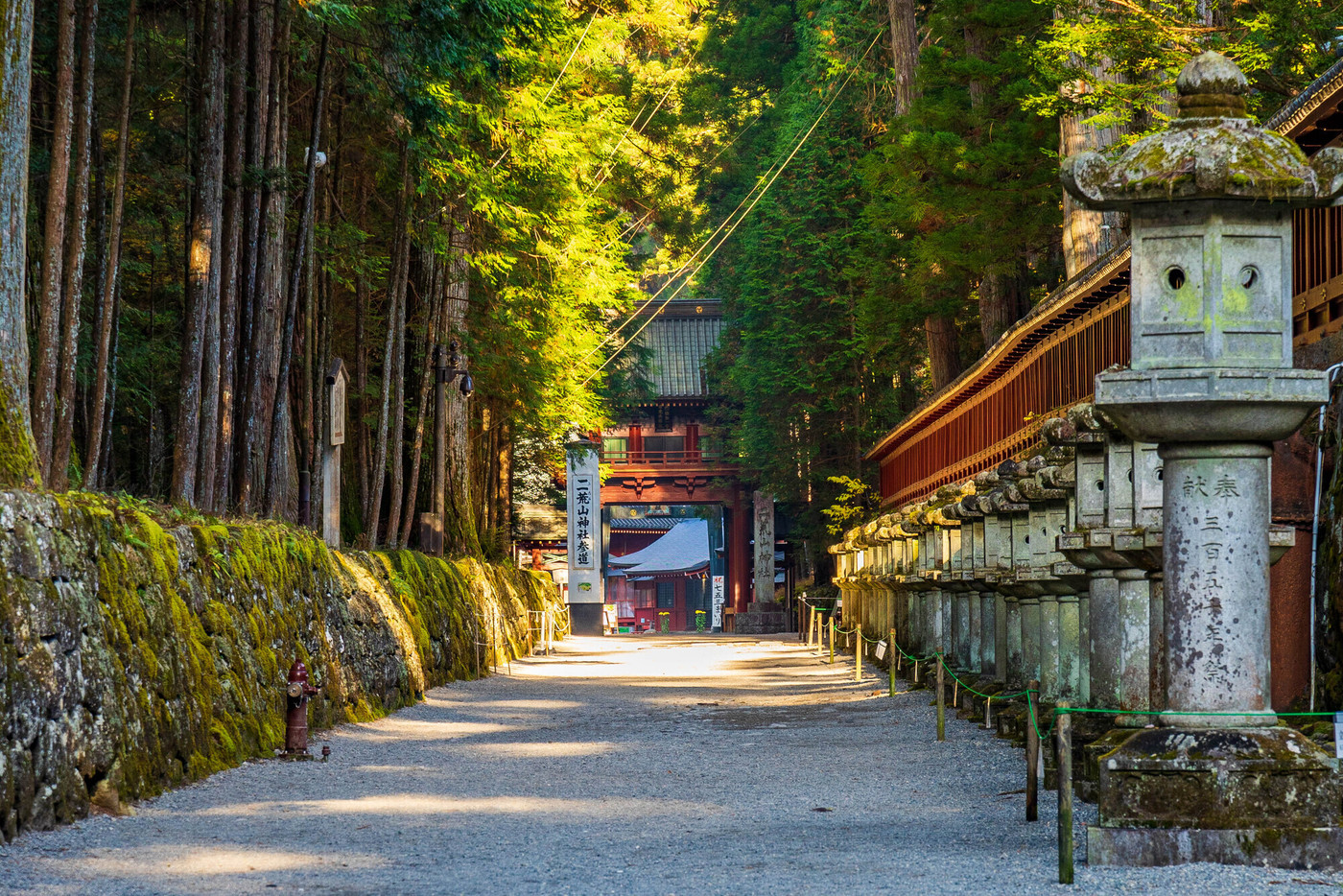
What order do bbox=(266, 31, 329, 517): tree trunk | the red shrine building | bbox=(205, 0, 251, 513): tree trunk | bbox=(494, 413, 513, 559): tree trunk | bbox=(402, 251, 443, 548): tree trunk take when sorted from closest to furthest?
bbox=(205, 0, 251, 513): tree trunk
bbox=(266, 31, 329, 517): tree trunk
bbox=(402, 251, 443, 548): tree trunk
bbox=(494, 413, 513, 559): tree trunk
the red shrine building

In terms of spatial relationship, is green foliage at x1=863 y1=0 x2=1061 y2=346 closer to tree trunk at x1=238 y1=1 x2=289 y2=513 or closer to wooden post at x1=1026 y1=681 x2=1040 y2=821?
tree trunk at x1=238 y1=1 x2=289 y2=513

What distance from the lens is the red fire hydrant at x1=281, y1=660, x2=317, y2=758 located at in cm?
1186

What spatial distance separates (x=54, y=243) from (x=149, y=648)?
2.85m

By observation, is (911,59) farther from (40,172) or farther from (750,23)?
(40,172)

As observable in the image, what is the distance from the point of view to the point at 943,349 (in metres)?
31.2

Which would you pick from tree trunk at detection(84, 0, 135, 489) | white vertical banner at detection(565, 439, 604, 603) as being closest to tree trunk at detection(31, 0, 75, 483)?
tree trunk at detection(84, 0, 135, 489)

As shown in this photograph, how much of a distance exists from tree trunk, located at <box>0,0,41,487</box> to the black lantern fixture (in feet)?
48.8

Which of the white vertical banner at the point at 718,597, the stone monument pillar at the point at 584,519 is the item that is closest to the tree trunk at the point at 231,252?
the stone monument pillar at the point at 584,519

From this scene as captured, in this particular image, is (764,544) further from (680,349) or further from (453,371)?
(453,371)

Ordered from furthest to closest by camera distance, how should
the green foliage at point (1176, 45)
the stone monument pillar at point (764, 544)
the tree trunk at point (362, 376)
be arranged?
1. the stone monument pillar at point (764, 544)
2. the tree trunk at point (362, 376)
3. the green foliage at point (1176, 45)

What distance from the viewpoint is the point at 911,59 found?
3067 cm

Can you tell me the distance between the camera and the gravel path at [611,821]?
268 inches

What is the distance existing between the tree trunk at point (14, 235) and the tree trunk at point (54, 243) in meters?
0.57

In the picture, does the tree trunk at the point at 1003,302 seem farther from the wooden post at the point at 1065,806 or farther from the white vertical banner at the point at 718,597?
the white vertical banner at the point at 718,597
